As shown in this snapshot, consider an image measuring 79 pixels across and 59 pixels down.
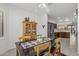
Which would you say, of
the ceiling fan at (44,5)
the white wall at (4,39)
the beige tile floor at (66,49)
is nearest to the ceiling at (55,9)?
the ceiling fan at (44,5)

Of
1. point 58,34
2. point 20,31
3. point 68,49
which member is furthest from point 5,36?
point 68,49

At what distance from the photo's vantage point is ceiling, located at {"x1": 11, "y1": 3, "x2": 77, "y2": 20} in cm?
226

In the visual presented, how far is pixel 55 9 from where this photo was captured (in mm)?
2273

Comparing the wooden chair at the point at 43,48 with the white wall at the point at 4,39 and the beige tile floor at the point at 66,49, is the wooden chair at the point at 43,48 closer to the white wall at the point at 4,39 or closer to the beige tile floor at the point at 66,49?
the beige tile floor at the point at 66,49

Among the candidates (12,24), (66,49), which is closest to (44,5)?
(12,24)

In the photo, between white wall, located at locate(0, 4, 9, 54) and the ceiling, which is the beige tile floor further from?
the ceiling

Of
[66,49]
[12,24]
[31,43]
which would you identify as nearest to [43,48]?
[31,43]

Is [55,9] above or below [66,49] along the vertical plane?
above

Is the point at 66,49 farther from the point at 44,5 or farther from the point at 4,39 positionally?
the point at 4,39

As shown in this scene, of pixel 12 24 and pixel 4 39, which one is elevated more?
pixel 12 24

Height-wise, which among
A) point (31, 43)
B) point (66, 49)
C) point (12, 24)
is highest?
point (12, 24)

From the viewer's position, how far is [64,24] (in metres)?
2.29

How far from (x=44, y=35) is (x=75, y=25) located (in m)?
0.61

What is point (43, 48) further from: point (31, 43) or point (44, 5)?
point (44, 5)
